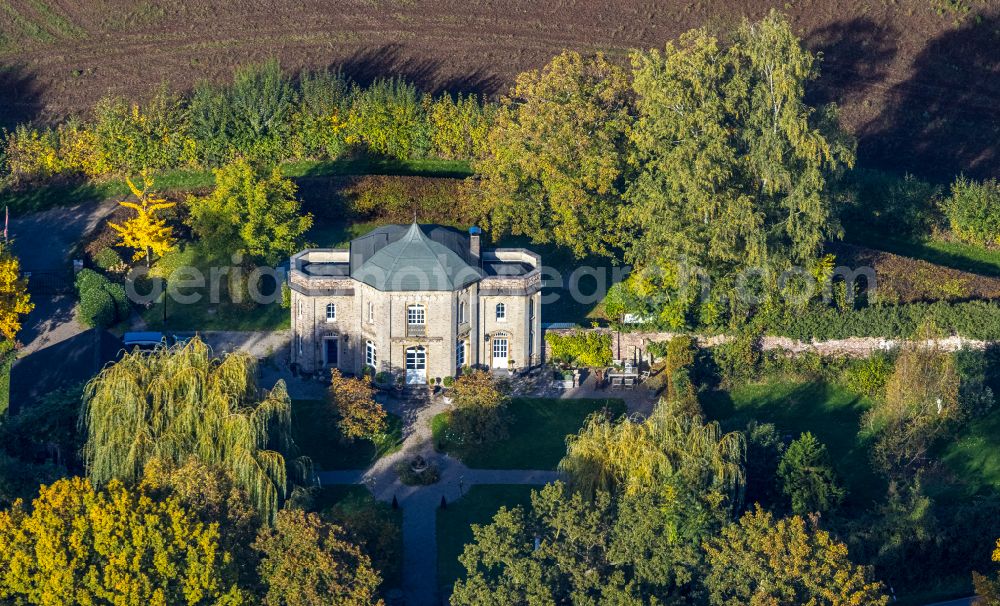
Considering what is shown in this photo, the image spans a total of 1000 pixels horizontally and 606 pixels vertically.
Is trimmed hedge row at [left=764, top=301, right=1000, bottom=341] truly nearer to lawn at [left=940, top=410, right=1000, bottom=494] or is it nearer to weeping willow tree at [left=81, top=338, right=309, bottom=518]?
lawn at [left=940, top=410, right=1000, bottom=494]

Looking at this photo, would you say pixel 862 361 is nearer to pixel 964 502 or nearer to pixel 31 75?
pixel 964 502

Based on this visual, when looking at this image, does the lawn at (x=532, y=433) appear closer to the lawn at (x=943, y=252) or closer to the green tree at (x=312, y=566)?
the green tree at (x=312, y=566)

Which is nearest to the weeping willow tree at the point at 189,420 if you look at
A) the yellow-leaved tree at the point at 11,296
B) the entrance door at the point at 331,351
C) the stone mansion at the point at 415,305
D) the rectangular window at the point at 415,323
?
the stone mansion at the point at 415,305

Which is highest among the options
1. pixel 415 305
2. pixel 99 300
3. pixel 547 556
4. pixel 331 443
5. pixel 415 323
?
pixel 415 305

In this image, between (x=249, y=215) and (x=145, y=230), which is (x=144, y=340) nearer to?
(x=145, y=230)

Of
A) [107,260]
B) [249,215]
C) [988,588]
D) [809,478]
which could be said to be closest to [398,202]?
[249,215]
